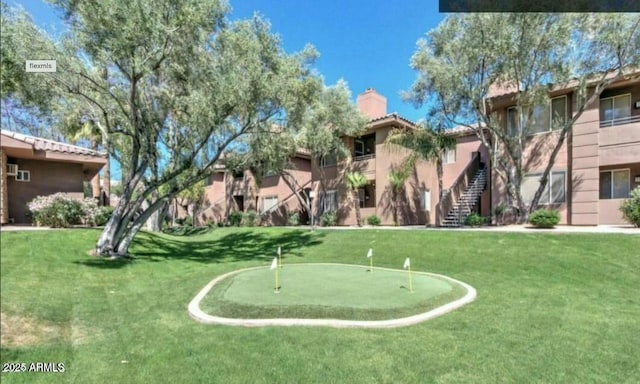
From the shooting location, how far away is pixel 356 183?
22.9 m

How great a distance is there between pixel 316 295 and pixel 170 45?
28.0ft

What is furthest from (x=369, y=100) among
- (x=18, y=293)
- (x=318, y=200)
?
(x=18, y=293)

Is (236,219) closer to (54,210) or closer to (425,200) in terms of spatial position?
(425,200)

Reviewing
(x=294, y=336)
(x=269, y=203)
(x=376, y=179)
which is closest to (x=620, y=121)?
(x=376, y=179)

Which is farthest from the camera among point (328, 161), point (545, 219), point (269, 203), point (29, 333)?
point (269, 203)

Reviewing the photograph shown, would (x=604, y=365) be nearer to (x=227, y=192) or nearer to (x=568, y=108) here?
(x=568, y=108)

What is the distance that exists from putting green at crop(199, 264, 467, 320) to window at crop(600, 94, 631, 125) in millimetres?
13699

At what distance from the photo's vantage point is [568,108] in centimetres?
1627

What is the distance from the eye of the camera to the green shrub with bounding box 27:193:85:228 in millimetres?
11387

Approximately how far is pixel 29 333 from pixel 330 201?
71.8ft

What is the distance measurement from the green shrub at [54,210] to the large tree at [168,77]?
2.16 m

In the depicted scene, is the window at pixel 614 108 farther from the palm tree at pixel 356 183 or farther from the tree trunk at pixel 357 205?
the tree trunk at pixel 357 205

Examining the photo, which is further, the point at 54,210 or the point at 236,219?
the point at 236,219

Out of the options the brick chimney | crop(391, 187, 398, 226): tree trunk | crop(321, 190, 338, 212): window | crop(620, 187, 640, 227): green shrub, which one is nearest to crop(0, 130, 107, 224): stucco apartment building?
crop(321, 190, 338, 212): window
